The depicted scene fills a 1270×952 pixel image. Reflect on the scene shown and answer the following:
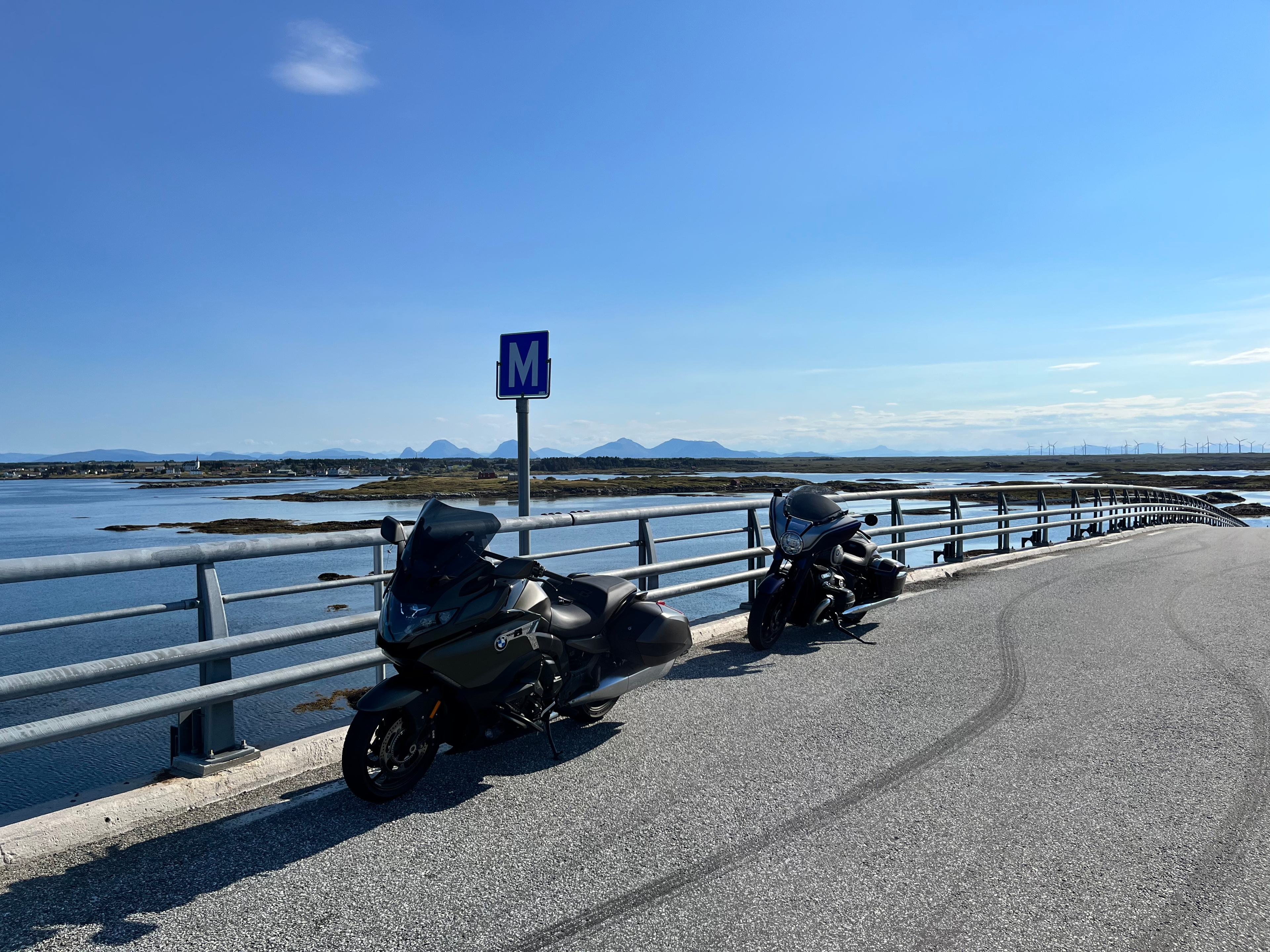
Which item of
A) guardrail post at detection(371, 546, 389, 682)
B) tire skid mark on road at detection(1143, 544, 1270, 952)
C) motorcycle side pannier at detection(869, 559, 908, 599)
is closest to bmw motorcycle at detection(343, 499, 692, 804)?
guardrail post at detection(371, 546, 389, 682)

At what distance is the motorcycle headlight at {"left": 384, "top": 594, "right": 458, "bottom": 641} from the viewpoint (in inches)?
149

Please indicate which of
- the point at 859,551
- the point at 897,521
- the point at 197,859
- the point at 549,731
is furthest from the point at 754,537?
the point at 197,859

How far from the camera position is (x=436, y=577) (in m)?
3.86

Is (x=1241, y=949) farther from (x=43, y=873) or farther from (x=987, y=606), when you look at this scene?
(x=987, y=606)

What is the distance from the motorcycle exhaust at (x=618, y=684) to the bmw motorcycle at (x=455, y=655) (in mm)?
23

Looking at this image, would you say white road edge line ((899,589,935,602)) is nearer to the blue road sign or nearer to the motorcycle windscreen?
the blue road sign

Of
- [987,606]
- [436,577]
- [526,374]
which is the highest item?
[526,374]

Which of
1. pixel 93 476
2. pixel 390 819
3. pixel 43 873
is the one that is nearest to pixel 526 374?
pixel 390 819

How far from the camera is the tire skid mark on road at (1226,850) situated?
279cm

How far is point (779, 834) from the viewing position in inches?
138

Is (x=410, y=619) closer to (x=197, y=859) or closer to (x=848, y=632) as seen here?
(x=197, y=859)

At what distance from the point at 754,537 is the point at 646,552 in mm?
1839

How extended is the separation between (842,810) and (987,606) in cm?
599

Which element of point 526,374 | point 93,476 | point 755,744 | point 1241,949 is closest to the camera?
point 1241,949
